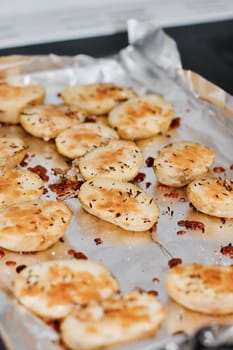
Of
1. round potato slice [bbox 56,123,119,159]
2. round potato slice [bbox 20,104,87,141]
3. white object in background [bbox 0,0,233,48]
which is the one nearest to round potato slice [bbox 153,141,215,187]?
round potato slice [bbox 56,123,119,159]

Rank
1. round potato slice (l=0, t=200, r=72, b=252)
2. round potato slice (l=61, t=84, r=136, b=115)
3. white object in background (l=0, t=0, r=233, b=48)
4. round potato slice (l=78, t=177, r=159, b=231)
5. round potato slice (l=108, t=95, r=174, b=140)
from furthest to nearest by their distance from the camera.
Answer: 1. white object in background (l=0, t=0, r=233, b=48)
2. round potato slice (l=61, t=84, r=136, b=115)
3. round potato slice (l=108, t=95, r=174, b=140)
4. round potato slice (l=78, t=177, r=159, b=231)
5. round potato slice (l=0, t=200, r=72, b=252)

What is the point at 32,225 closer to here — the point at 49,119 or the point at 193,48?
the point at 49,119

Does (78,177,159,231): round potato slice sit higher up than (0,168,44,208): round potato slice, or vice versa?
(0,168,44,208): round potato slice

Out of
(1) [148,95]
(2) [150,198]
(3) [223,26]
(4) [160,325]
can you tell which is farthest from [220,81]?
(4) [160,325]

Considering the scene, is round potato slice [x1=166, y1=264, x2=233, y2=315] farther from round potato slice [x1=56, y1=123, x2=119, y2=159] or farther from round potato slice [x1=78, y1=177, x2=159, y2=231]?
round potato slice [x1=56, y1=123, x2=119, y2=159]

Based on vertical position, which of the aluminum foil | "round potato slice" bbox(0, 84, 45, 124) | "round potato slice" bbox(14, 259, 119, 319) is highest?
"round potato slice" bbox(0, 84, 45, 124)

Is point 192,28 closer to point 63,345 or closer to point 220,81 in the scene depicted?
point 220,81

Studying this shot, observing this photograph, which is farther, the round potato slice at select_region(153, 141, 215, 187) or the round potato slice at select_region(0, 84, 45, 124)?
the round potato slice at select_region(0, 84, 45, 124)

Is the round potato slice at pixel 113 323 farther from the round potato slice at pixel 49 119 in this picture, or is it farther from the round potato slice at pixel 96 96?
the round potato slice at pixel 96 96
